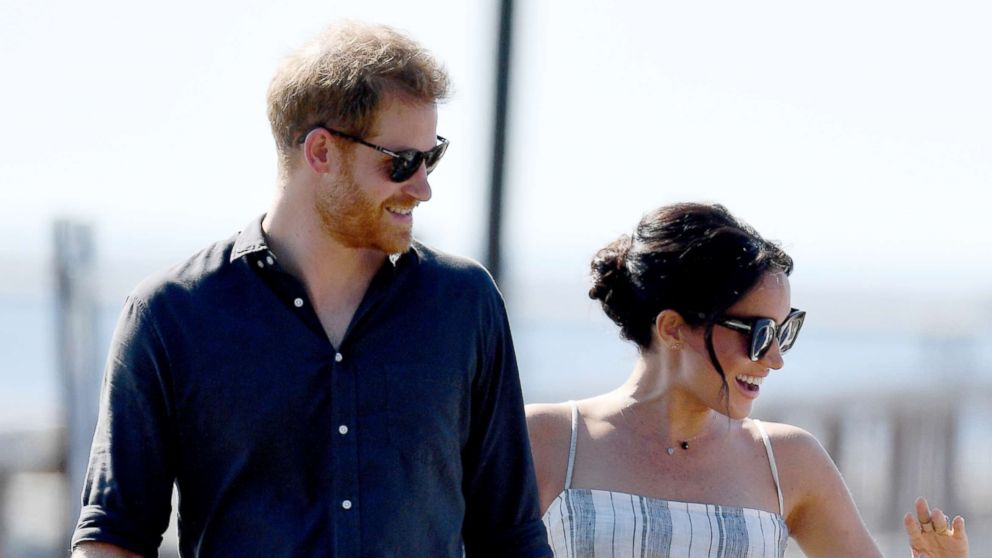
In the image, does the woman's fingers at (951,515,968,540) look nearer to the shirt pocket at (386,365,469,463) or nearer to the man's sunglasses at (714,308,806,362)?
the man's sunglasses at (714,308,806,362)

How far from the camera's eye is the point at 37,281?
43.8m

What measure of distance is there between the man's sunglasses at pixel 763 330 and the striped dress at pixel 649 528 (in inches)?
14.8

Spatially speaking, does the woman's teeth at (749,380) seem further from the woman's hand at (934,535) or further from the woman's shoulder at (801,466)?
the woman's hand at (934,535)

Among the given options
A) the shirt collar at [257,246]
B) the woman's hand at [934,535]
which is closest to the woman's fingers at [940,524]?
the woman's hand at [934,535]

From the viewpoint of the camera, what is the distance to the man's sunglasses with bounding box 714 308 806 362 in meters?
3.18

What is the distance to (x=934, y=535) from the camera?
10.3ft

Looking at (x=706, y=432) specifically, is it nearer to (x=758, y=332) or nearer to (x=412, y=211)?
(x=758, y=332)

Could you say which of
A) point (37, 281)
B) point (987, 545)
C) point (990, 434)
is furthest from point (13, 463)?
point (37, 281)

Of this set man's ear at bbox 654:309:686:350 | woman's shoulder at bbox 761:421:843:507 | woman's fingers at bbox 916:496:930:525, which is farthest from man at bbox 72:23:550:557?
woman's fingers at bbox 916:496:930:525

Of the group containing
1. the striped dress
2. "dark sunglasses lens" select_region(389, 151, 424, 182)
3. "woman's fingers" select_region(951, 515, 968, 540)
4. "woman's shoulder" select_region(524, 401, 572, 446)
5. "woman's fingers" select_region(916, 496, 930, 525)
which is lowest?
the striped dress

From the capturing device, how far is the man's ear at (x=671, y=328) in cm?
332

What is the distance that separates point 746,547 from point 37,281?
43157 mm

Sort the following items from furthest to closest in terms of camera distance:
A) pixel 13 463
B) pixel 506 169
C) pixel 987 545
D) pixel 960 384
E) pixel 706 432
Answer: pixel 960 384, pixel 987 545, pixel 13 463, pixel 506 169, pixel 706 432

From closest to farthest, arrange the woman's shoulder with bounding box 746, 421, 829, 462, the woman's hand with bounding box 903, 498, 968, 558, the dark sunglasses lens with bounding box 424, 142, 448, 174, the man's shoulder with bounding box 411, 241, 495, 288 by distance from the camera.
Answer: the dark sunglasses lens with bounding box 424, 142, 448, 174, the man's shoulder with bounding box 411, 241, 495, 288, the woman's hand with bounding box 903, 498, 968, 558, the woman's shoulder with bounding box 746, 421, 829, 462
